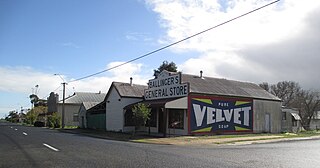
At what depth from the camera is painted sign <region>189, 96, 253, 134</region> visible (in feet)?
98.9

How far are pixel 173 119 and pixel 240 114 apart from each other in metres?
7.06

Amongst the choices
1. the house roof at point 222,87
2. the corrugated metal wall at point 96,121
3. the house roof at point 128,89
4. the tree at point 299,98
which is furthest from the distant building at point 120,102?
the tree at point 299,98

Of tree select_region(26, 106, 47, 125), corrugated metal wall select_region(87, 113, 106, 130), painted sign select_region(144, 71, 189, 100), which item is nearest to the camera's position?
painted sign select_region(144, 71, 189, 100)

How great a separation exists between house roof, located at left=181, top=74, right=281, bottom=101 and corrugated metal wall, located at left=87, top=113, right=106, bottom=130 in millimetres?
12981

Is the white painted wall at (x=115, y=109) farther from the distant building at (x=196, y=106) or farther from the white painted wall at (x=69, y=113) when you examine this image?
the white painted wall at (x=69, y=113)

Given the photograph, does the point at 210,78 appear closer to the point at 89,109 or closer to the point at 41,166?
the point at 89,109

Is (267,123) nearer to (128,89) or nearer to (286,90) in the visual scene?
(128,89)

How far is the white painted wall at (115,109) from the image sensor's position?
37625 millimetres

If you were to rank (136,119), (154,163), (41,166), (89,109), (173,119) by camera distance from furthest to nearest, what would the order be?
(89,109) → (173,119) → (136,119) → (154,163) → (41,166)

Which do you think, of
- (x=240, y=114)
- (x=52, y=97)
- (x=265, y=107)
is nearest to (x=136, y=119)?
(x=240, y=114)

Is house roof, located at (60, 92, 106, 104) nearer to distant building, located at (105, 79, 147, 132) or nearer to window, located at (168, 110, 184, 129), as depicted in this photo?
distant building, located at (105, 79, 147, 132)

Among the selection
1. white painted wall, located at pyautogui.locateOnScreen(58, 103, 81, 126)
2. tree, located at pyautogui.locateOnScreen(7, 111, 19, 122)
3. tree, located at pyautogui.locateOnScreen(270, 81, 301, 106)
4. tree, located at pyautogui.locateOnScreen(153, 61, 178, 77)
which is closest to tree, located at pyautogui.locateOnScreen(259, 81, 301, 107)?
tree, located at pyautogui.locateOnScreen(270, 81, 301, 106)

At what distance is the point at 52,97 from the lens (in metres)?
89.5

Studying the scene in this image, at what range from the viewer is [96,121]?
45.0m
